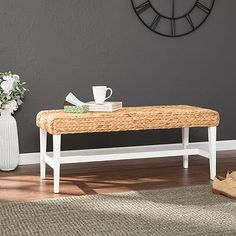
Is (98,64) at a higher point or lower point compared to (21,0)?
lower

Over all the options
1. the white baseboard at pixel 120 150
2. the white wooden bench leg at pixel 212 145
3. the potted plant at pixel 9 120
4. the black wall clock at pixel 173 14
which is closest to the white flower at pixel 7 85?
the potted plant at pixel 9 120

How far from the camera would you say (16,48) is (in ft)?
14.0

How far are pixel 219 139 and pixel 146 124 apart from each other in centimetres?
148

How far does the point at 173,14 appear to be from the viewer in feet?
15.3

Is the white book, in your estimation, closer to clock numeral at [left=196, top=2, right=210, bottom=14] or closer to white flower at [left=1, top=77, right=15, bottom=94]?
white flower at [left=1, top=77, right=15, bottom=94]

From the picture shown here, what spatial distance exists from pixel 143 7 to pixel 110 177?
1520mm

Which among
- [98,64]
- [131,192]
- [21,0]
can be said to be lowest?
[131,192]

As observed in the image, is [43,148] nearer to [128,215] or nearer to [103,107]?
[103,107]

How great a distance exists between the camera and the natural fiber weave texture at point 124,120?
3449 mm

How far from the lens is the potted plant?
158 inches

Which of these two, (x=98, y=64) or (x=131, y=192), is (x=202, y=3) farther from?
(x=131, y=192)

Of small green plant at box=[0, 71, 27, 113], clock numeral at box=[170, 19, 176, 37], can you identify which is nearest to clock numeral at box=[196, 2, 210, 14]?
clock numeral at box=[170, 19, 176, 37]

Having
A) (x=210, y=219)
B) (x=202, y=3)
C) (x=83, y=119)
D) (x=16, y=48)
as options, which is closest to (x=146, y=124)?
(x=83, y=119)

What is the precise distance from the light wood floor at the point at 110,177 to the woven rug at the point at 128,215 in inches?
9.2
